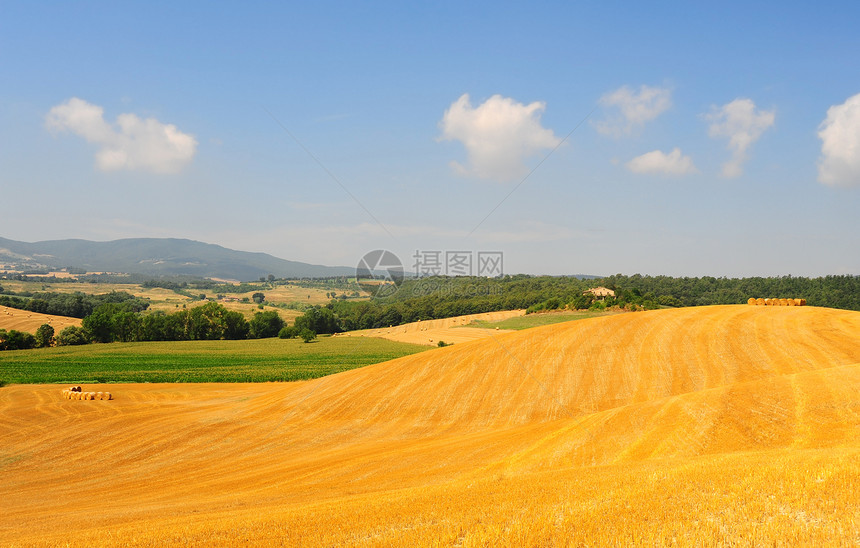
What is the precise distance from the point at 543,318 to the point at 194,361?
66.0 m

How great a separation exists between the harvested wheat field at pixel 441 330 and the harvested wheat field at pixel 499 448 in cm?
5605

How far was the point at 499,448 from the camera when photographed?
73.4ft

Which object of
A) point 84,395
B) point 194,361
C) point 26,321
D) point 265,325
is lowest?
point 194,361

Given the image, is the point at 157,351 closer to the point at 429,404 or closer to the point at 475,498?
the point at 429,404

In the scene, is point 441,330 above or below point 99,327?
above

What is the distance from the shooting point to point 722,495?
31.9ft

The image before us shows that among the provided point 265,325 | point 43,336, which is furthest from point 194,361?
point 265,325

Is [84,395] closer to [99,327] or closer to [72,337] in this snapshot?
[72,337]

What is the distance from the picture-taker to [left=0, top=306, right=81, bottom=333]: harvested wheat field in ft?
394

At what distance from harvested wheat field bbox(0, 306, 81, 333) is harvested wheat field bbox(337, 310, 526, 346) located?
266 ft

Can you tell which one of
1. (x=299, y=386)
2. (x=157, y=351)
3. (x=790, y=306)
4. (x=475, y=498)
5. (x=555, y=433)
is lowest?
(x=157, y=351)

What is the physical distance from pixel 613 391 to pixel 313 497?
831 inches

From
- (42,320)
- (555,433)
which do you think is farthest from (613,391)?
(42,320)

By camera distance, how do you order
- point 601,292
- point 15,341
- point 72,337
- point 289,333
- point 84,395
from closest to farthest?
point 84,395
point 15,341
point 601,292
point 72,337
point 289,333
